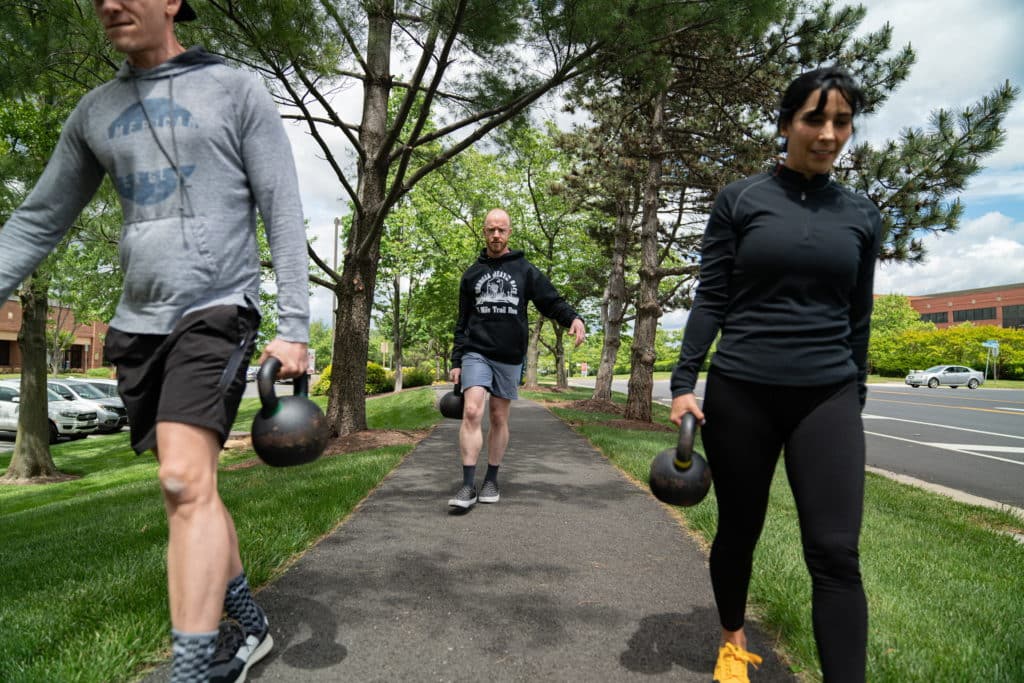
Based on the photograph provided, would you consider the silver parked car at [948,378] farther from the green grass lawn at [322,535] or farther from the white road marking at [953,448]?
the green grass lawn at [322,535]

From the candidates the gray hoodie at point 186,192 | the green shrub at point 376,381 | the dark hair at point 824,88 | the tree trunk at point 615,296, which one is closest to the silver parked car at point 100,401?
the green shrub at point 376,381

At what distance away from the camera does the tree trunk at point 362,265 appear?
30.8 feet

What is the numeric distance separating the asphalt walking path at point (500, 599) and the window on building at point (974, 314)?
95.7m

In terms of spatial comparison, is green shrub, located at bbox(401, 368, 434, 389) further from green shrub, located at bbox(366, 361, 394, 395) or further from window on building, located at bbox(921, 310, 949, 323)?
window on building, located at bbox(921, 310, 949, 323)

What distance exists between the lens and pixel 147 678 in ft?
7.23

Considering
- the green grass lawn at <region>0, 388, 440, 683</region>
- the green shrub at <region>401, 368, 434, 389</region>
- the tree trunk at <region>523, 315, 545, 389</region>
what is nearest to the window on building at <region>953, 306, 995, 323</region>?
the tree trunk at <region>523, 315, 545, 389</region>

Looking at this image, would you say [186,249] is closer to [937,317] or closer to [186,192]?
[186,192]

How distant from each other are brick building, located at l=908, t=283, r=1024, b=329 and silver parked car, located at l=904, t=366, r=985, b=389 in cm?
4167

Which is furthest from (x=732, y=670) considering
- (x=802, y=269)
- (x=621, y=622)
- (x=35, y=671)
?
(x=35, y=671)

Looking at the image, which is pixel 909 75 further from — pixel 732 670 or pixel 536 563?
pixel 732 670

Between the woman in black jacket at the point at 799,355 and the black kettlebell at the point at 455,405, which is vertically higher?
the woman in black jacket at the point at 799,355

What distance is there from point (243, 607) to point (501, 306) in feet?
9.51

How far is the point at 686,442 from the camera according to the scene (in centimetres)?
204

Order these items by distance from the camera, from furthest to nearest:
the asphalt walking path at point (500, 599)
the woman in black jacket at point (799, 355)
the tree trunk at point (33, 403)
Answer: the tree trunk at point (33, 403), the asphalt walking path at point (500, 599), the woman in black jacket at point (799, 355)
